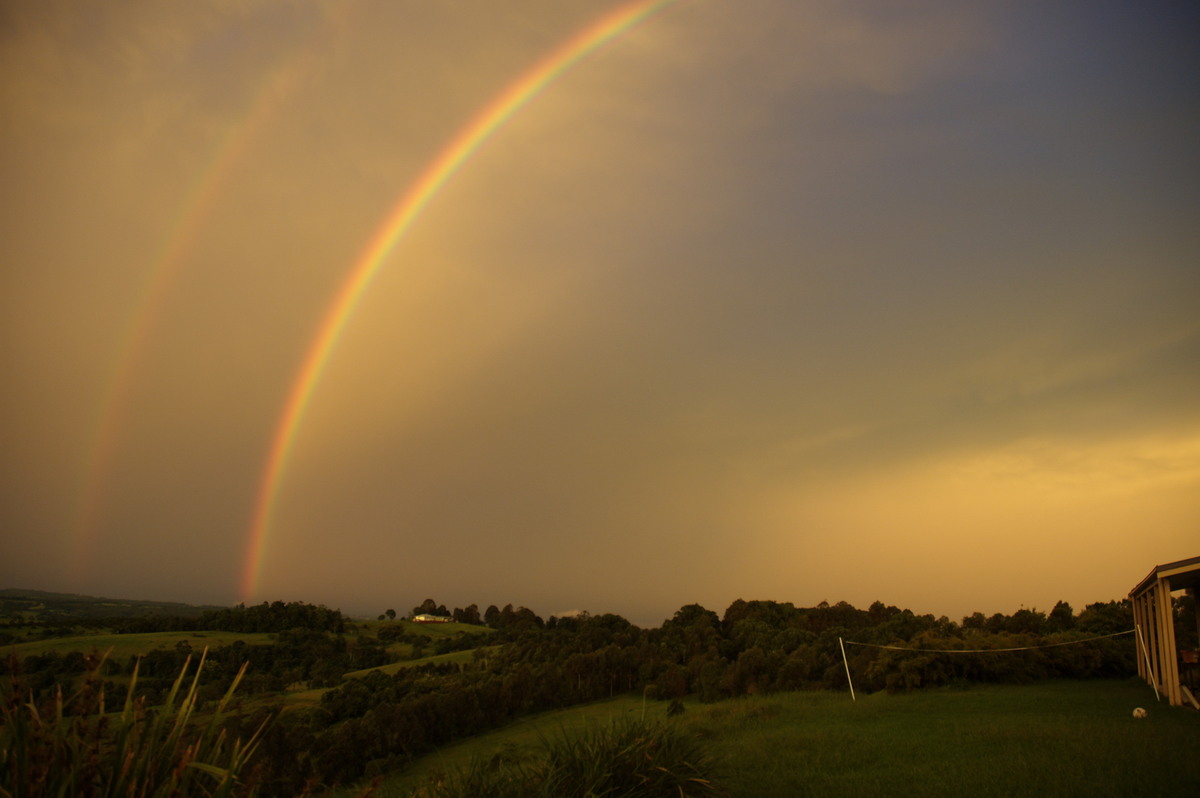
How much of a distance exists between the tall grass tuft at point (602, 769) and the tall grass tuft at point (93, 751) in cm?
314

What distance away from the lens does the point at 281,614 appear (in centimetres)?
7750

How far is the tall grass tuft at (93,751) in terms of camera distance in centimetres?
305

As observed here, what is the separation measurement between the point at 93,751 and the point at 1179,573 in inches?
724

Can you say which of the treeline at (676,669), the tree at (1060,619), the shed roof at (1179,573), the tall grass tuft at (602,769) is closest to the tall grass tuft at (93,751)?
the tall grass tuft at (602,769)

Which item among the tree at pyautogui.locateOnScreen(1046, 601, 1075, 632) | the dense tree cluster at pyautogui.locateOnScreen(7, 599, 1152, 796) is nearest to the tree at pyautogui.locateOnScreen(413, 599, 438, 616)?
the dense tree cluster at pyautogui.locateOnScreen(7, 599, 1152, 796)

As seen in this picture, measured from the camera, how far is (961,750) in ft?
42.4

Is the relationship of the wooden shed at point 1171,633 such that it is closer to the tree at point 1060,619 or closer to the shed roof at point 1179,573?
the shed roof at point 1179,573

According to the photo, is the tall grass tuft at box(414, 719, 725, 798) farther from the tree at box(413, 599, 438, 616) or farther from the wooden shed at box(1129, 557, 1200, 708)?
the tree at box(413, 599, 438, 616)

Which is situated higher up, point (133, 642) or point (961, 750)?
point (961, 750)

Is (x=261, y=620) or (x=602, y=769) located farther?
(x=261, y=620)

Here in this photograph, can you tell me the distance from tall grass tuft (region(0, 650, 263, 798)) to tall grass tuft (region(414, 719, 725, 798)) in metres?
3.14

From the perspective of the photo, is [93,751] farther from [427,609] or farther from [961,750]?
[427,609]

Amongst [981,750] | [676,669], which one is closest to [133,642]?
[676,669]

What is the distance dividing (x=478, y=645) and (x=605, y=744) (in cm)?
7763
